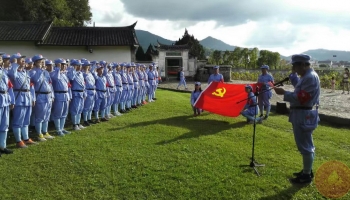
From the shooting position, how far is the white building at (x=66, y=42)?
24766 millimetres

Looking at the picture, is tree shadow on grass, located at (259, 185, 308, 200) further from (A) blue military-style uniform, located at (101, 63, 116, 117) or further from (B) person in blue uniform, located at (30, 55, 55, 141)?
(A) blue military-style uniform, located at (101, 63, 116, 117)

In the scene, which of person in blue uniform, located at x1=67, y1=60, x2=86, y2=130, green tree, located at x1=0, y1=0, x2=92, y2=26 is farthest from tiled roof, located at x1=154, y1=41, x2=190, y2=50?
person in blue uniform, located at x1=67, y1=60, x2=86, y2=130

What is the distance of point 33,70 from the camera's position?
8.67m

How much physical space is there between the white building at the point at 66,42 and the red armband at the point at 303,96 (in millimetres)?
20771

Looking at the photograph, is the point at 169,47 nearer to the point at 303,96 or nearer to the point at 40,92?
the point at 40,92

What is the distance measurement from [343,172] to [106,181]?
4.63 meters

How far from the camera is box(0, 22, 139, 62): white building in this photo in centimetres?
2477

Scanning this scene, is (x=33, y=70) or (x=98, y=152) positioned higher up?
(x=33, y=70)

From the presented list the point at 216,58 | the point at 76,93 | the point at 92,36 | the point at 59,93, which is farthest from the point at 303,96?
the point at 216,58

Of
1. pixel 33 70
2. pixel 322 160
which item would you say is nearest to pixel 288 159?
pixel 322 160

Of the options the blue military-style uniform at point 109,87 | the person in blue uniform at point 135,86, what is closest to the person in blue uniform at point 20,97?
the blue military-style uniform at point 109,87

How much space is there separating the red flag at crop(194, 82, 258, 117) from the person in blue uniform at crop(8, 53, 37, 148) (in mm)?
6165

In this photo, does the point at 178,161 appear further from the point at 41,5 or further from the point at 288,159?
the point at 41,5

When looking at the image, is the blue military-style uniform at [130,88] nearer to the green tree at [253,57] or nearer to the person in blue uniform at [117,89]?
the person in blue uniform at [117,89]
